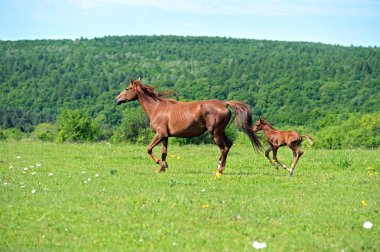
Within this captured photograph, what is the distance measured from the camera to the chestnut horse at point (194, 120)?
16797 mm

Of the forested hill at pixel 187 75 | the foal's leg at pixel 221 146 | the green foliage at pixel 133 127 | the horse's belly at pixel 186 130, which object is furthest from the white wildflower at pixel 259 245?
the forested hill at pixel 187 75

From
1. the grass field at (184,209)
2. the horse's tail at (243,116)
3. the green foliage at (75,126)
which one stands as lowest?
the green foliage at (75,126)

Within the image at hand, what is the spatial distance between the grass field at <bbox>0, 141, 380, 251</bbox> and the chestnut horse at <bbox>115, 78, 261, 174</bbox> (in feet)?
2.84

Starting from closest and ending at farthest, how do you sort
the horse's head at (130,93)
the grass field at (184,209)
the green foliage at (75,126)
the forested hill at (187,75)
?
the grass field at (184,209) → the horse's head at (130,93) → the green foliage at (75,126) → the forested hill at (187,75)

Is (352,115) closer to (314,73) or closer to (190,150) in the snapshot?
(314,73)

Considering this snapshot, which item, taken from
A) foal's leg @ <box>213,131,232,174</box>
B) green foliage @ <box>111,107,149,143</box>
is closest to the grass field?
foal's leg @ <box>213,131,232,174</box>

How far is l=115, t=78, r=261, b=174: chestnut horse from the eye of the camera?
16.8 meters

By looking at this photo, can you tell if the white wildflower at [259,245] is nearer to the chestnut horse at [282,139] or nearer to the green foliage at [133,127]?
→ the chestnut horse at [282,139]

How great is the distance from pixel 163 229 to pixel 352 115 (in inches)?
2675

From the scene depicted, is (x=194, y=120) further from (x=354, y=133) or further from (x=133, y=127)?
(x=354, y=133)

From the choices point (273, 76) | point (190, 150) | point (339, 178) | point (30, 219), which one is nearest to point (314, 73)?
point (273, 76)

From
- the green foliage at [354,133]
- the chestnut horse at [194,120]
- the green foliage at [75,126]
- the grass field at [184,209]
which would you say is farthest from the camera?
the green foliage at [75,126]

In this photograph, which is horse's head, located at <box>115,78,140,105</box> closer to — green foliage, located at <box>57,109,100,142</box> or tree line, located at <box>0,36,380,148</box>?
tree line, located at <box>0,36,380,148</box>

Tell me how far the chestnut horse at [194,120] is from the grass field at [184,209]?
0.87 m
